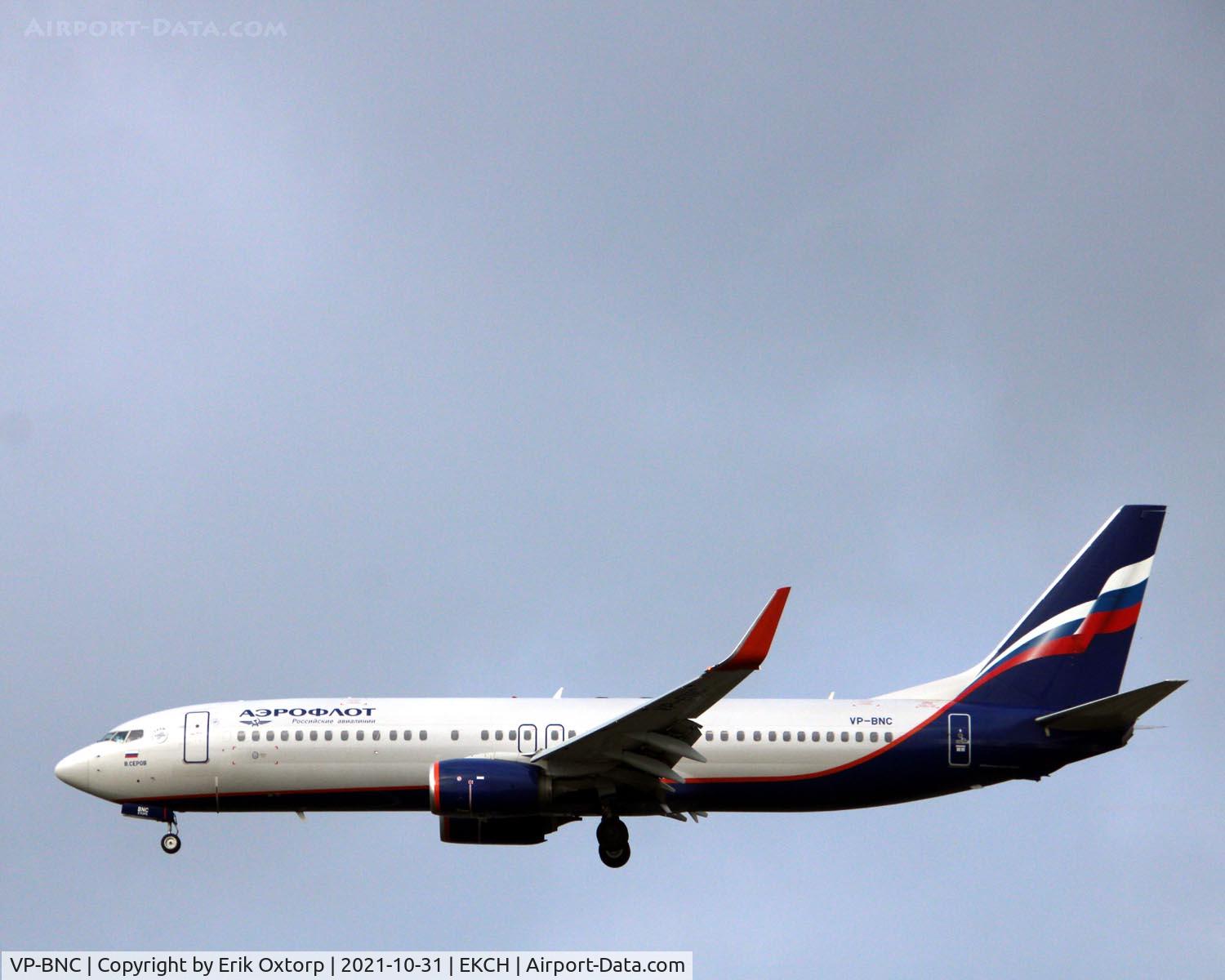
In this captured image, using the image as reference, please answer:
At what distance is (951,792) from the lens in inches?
1757

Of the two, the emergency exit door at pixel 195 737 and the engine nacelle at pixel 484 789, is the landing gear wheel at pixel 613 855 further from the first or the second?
the emergency exit door at pixel 195 737

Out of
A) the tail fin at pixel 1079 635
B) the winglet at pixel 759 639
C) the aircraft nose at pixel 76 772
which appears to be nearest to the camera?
the winglet at pixel 759 639

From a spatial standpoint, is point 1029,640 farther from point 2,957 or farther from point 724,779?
point 2,957

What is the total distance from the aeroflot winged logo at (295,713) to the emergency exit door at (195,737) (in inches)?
33.8

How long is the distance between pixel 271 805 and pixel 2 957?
7.04 metres

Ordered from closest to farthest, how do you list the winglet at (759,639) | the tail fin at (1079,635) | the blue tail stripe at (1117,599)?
the winglet at (759,639)
the tail fin at (1079,635)
the blue tail stripe at (1117,599)

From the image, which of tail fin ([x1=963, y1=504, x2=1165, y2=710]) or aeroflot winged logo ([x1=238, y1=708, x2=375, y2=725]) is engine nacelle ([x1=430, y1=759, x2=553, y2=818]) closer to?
aeroflot winged logo ([x1=238, y1=708, x2=375, y2=725])

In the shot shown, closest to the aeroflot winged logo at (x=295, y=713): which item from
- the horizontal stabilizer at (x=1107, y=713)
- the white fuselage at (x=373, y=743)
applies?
the white fuselage at (x=373, y=743)

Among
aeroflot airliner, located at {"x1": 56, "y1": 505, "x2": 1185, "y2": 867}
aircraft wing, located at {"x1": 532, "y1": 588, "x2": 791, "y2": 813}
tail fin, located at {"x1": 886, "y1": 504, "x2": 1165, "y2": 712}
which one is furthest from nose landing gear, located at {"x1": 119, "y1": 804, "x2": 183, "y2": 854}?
tail fin, located at {"x1": 886, "y1": 504, "x2": 1165, "y2": 712}

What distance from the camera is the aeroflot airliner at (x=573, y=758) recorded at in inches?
1699

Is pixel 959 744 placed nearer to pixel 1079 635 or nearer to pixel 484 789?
pixel 1079 635

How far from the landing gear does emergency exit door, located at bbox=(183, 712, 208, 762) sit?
926 centimetres

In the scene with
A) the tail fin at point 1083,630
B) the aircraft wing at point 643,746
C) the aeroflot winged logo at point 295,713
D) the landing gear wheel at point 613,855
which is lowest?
the landing gear wheel at point 613,855

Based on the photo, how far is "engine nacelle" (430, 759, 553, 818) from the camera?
41312mm
